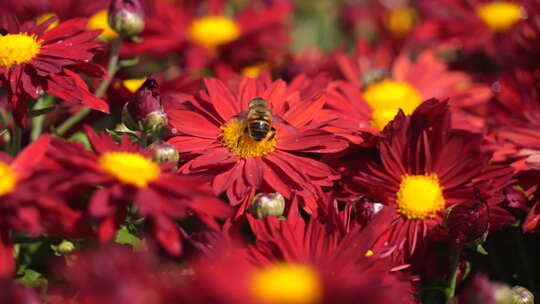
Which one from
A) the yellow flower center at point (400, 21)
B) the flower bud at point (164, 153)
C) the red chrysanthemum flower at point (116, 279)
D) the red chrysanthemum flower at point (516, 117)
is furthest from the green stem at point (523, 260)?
the yellow flower center at point (400, 21)

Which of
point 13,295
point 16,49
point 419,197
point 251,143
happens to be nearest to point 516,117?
point 419,197

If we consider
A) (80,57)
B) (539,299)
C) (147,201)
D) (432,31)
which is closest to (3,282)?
(147,201)

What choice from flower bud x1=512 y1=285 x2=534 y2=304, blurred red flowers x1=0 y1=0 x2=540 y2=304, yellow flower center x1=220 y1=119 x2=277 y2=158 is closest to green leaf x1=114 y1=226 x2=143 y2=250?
blurred red flowers x1=0 y1=0 x2=540 y2=304

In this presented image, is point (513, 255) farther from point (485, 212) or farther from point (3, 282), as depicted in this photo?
point (3, 282)

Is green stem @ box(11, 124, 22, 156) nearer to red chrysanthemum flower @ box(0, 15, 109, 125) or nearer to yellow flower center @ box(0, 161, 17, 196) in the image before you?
red chrysanthemum flower @ box(0, 15, 109, 125)

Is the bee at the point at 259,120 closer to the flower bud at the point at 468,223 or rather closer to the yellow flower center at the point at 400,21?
the flower bud at the point at 468,223

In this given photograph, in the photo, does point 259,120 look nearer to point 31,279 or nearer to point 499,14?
point 31,279
